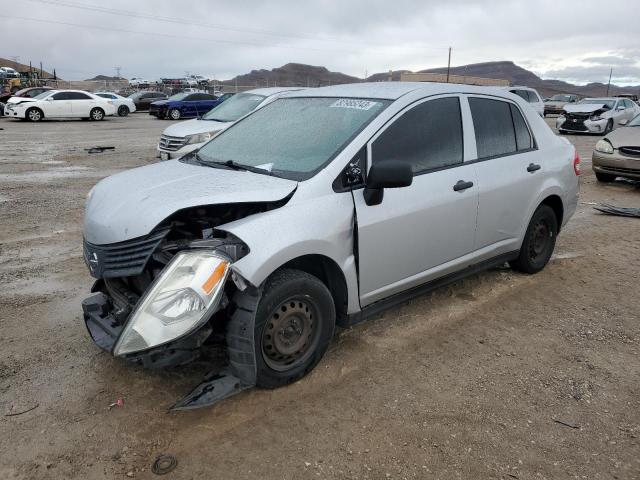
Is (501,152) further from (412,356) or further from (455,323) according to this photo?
(412,356)

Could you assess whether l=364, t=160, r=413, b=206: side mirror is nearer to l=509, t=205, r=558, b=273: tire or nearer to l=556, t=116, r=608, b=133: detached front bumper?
l=509, t=205, r=558, b=273: tire

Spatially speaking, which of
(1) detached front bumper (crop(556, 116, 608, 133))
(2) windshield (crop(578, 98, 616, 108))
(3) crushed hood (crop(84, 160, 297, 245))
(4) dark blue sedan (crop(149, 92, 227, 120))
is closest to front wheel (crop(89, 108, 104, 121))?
(4) dark blue sedan (crop(149, 92, 227, 120))

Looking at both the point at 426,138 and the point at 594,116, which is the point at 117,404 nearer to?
the point at 426,138

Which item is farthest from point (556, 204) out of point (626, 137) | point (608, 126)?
point (608, 126)

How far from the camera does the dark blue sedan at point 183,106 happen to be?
28078mm

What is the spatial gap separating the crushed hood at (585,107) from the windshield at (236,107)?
50.7 ft

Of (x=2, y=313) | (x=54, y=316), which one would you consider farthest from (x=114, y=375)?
(x=2, y=313)

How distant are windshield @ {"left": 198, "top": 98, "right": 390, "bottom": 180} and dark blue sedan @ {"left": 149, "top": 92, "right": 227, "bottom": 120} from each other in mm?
25071

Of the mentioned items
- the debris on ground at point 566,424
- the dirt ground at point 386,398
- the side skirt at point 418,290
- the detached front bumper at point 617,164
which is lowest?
the debris on ground at point 566,424

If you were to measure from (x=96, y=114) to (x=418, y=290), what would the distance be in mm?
25938

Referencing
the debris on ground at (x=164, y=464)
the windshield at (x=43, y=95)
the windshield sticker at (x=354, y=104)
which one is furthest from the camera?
the windshield at (x=43, y=95)

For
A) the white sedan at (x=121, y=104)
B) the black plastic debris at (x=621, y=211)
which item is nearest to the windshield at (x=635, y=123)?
the black plastic debris at (x=621, y=211)

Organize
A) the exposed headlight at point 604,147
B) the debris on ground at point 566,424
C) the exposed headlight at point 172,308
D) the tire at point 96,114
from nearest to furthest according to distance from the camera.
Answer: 1. the exposed headlight at point 172,308
2. the debris on ground at point 566,424
3. the exposed headlight at point 604,147
4. the tire at point 96,114

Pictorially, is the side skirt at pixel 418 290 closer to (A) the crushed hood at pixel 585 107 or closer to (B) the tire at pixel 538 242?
(B) the tire at pixel 538 242
